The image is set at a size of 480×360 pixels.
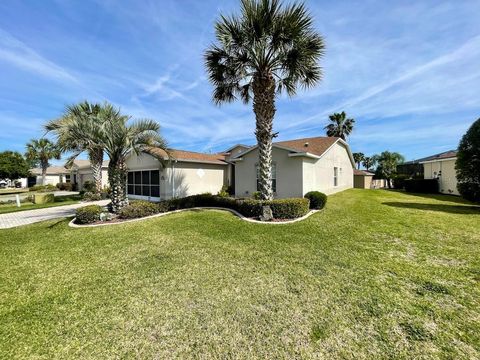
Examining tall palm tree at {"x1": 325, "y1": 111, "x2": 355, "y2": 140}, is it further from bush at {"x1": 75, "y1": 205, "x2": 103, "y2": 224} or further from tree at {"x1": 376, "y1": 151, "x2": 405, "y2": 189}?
bush at {"x1": 75, "y1": 205, "x2": 103, "y2": 224}

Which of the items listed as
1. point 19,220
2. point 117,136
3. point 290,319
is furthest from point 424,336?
point 19,220

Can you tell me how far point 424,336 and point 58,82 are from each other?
18.0 metres

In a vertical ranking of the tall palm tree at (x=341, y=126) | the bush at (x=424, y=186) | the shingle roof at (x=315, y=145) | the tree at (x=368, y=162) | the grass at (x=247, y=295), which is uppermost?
the tall palm tree at (x=341, y=126)

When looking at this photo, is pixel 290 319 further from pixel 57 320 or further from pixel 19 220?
pixel 19 220

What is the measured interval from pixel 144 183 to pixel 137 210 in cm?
826

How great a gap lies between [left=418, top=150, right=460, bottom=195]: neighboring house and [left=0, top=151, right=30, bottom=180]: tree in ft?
208

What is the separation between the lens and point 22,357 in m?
2.91

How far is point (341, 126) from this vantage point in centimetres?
3189

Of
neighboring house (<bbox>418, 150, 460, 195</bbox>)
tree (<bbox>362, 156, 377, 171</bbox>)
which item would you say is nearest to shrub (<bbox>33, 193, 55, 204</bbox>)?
neighboring house (<bbox>418, 150, 460, 195</bbox>)

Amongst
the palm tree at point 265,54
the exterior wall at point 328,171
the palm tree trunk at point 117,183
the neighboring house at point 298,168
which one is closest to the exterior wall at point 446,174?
the exterior wall at point 328,171

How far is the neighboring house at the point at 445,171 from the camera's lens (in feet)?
66.8

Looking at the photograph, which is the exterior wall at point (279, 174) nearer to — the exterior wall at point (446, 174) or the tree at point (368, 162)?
the exterior wall at point (446, 174)

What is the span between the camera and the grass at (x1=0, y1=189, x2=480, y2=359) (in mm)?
3080

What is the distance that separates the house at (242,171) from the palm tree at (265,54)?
386 centimetres
